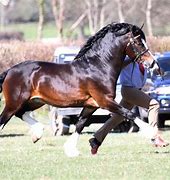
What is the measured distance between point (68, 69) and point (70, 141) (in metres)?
1.18

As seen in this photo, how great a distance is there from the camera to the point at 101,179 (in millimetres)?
10844

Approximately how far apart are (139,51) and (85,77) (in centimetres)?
95

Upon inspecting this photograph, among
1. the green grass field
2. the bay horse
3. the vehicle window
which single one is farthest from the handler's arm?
the vehicle window

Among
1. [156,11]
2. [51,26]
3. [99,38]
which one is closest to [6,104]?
[99,38]

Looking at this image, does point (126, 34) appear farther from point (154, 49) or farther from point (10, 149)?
point (154, 49)

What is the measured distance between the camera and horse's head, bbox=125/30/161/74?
1353 centimetres

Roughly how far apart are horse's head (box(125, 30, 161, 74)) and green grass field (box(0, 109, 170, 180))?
145 centimetres

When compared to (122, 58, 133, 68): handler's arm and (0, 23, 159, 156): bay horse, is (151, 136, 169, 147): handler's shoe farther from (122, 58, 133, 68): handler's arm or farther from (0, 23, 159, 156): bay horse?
(122, 58, 133, 68): handler's arm

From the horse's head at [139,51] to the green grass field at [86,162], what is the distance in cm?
145

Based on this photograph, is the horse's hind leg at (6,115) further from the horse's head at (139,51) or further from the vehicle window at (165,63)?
the vehicle window at (165,63)

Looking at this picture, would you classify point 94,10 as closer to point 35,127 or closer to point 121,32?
point 35,127

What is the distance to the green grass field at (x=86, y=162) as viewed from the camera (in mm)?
11195

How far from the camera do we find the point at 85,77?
44.1ft

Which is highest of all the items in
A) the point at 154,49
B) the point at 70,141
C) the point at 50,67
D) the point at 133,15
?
the point at 50,67
